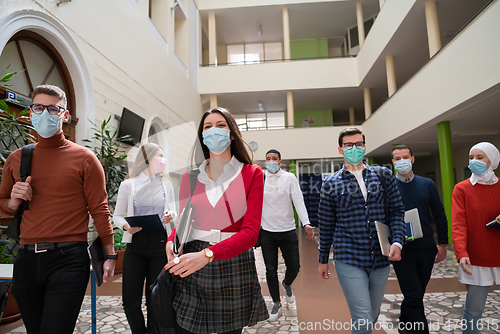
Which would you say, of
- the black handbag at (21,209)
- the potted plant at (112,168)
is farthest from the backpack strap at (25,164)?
the potted plant at (112,168)

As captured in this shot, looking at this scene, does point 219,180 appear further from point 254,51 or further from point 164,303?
point 254,51

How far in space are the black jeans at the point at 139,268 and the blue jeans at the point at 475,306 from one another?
227 centimetres

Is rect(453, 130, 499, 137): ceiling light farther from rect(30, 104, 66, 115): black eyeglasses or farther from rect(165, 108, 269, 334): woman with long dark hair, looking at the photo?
rect(30, 104, 66, 115): black eyeglasses

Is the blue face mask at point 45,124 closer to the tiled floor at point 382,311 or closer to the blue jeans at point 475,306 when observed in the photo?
the tiled floor at point 382,311

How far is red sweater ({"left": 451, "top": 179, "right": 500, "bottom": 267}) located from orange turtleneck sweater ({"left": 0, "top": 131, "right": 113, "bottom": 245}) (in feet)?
8.10

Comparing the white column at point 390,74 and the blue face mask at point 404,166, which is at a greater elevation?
the white column at point 390,74

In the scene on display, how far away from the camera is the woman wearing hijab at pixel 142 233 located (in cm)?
243

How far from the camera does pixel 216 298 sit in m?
1.46

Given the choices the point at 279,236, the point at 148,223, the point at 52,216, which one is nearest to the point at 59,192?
the point at 52,216

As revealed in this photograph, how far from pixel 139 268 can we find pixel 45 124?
1266 millimetres

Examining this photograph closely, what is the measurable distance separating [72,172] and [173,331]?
1050 mm

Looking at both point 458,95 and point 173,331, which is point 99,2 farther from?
point 458,95

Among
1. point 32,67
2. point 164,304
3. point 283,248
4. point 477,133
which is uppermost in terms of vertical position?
point 32,67

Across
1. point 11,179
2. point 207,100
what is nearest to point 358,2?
point 207,100
